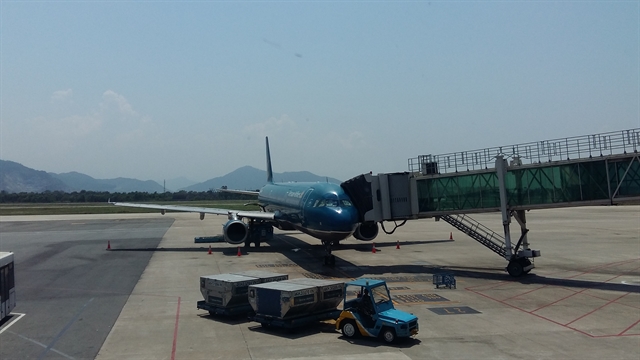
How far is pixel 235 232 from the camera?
39.8 meters

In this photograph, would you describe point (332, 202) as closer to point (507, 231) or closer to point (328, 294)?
point (507, 231)

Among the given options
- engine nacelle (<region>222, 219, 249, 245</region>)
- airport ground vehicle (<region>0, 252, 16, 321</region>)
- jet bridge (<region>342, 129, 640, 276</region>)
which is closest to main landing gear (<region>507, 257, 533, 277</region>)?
jet bridge (<region>342, 129, 640, 276</region>)

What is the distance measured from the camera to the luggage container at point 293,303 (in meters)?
17.4

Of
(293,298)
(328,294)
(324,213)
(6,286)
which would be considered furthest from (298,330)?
(324,213)

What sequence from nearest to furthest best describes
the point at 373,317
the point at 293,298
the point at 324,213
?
the point at 373,317
the point at 293,298
the point at 324,213

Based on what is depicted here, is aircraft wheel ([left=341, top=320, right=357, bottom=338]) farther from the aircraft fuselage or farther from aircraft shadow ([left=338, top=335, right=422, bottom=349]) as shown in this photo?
the aircraft fuselage

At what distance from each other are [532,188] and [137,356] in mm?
21746

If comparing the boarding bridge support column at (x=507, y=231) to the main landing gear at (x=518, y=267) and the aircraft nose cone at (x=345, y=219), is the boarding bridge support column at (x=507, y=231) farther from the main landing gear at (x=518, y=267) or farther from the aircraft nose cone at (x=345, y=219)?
the aircraft nose cone at (x=345, y=219)

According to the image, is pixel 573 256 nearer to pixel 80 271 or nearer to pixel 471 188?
pixel 471 188

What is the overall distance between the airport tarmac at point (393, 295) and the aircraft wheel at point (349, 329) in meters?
0.26

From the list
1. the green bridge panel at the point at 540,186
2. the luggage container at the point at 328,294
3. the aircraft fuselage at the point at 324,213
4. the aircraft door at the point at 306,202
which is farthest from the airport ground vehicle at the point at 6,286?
the green bridge panel at the point at 540,186

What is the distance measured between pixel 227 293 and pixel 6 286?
329 inches

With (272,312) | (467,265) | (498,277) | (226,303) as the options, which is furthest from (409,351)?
(467,265)

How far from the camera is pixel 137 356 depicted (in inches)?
595
